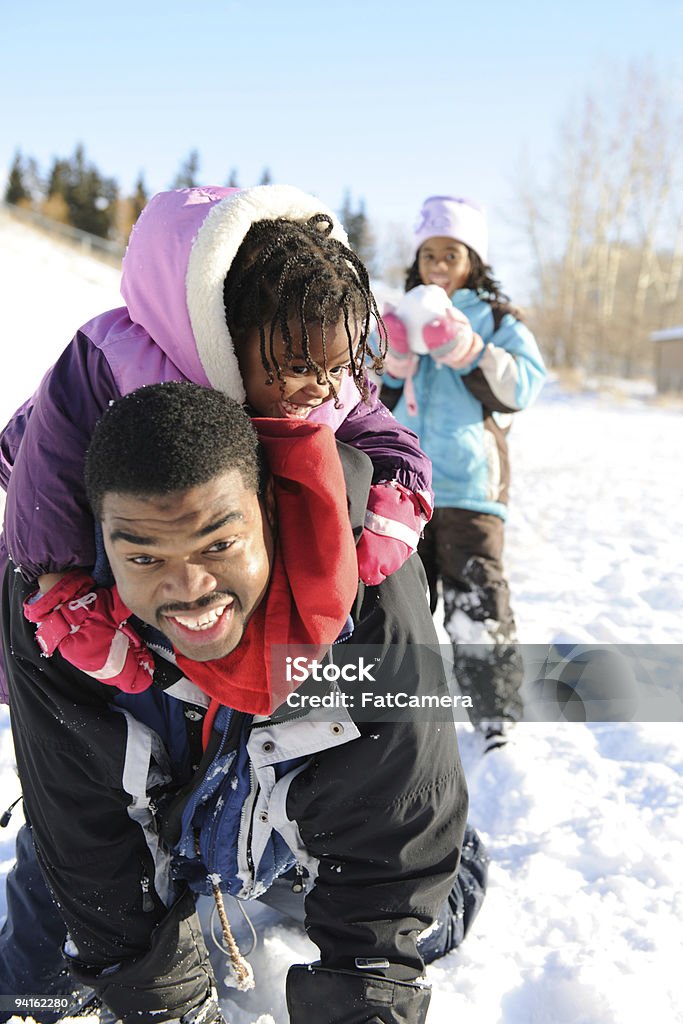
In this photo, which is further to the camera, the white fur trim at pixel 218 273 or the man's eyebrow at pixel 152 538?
the white fur trim at pixel 218 273

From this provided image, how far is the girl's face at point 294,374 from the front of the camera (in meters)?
1.41

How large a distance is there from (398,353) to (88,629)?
1.94 m

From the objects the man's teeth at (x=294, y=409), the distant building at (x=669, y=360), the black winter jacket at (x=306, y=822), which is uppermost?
the man's teeth at (x=294, y=409)

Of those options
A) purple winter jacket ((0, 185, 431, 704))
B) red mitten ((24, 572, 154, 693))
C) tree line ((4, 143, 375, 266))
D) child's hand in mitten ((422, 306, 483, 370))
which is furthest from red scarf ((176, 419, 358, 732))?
tree line ((4, 143, 375, 266))

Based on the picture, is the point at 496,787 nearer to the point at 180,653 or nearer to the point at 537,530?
the point at 180,653

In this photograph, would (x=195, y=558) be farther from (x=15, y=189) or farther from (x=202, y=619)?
(x=15, y=189)

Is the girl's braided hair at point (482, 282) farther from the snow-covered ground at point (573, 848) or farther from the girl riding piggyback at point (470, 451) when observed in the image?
the snow-covered ground at point (573, 848)

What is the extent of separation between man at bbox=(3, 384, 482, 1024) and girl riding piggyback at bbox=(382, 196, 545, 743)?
4.37ft

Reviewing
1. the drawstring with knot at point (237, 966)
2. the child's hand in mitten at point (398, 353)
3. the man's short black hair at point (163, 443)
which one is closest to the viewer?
the man's short black hair at point (163, 443)

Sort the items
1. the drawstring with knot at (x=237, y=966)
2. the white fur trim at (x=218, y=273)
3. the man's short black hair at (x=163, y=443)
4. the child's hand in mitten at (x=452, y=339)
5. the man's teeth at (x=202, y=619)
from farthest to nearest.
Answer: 1. the child's hand in mitten at (x=452, y=339)
2. the drawstring with knot at (x=237, y=966)
3. the white fur trim at (x=218, y=273)
4. the man's teeth at (x=202, y=619)
5. the man's short black hair at (x=163, y=443)

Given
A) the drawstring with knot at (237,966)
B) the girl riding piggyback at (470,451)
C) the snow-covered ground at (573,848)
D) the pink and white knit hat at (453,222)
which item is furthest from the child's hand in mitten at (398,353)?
the drawstring with knot at (237,966)

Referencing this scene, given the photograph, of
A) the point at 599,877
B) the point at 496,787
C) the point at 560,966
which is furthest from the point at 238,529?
the point at 496,787

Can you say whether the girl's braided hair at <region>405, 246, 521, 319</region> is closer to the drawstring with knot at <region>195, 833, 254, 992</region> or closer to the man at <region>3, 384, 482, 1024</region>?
the man at <region>3, 384, 482, 1024</region>

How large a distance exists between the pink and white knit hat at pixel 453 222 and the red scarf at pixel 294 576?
6.93ft
